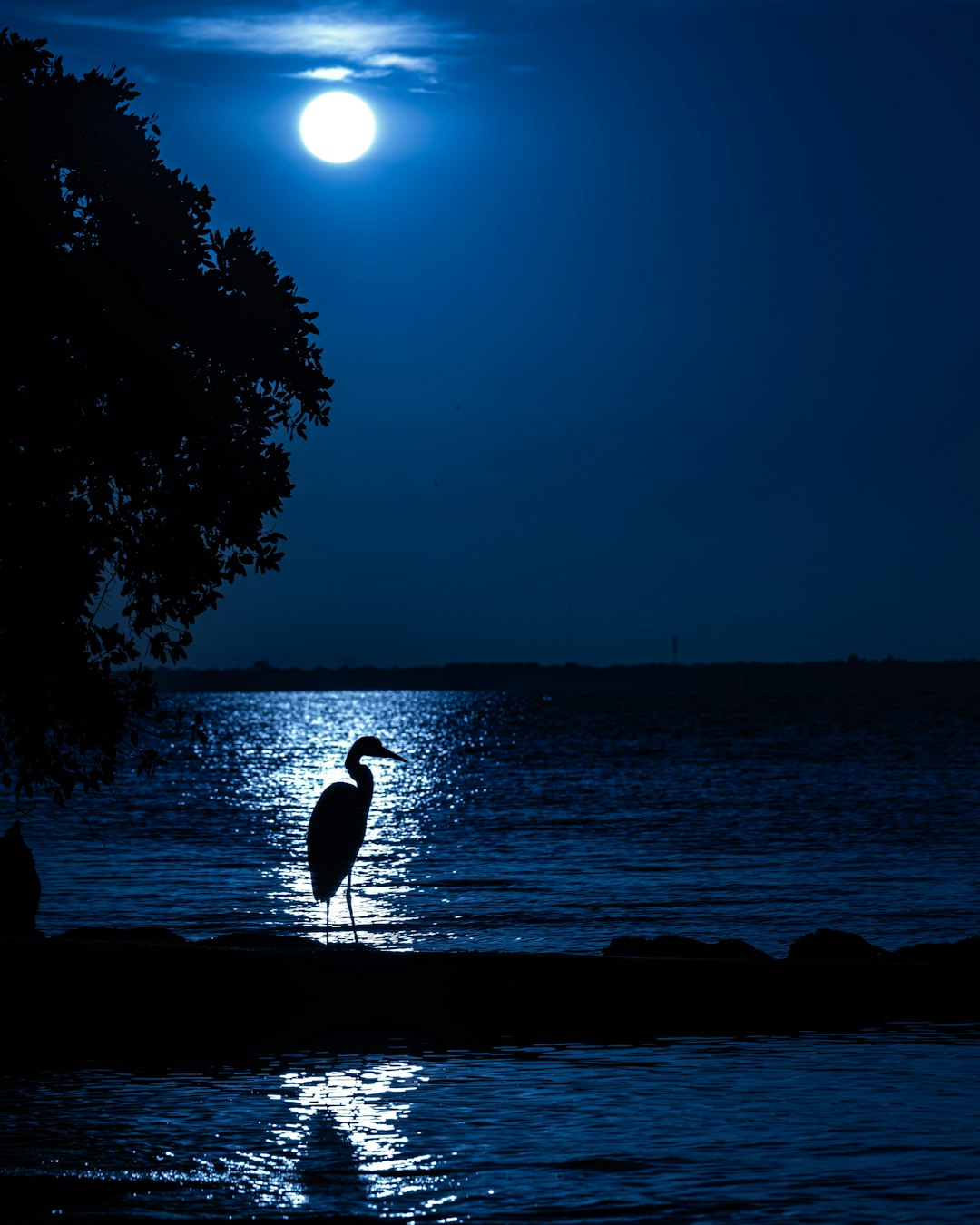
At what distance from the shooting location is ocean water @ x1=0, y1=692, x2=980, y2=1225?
1024cm

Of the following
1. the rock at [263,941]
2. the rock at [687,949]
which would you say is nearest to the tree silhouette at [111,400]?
the rock at [263,941]

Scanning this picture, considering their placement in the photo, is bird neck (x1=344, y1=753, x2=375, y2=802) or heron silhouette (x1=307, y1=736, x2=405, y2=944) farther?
bird neck (x1=344, y1=753, x2=375, y2=802)

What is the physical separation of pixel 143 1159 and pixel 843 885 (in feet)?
73.8

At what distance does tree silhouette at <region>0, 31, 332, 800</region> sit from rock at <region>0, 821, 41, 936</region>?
2.32m

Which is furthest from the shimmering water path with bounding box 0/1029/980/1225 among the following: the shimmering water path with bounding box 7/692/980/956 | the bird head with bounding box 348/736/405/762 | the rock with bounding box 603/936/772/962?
the shimmering water path with bounding box 7/692/980/956

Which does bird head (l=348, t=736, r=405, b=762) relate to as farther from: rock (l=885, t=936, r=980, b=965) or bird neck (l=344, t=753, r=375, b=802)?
rock (l=885, t=936, r=980, b=965)

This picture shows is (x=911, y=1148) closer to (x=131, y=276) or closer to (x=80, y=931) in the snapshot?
(x=80, y=931)

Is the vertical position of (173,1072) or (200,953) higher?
(200,953)

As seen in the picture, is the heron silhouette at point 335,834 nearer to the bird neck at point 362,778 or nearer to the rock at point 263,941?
the bird neck at point 362,778

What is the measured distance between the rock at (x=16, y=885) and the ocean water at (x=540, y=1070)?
183 inches

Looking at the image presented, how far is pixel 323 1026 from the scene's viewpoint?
14469mm

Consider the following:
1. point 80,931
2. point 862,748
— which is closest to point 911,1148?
point 80,931

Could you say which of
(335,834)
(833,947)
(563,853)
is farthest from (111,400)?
(563,853)

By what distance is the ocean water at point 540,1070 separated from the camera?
403 inches
